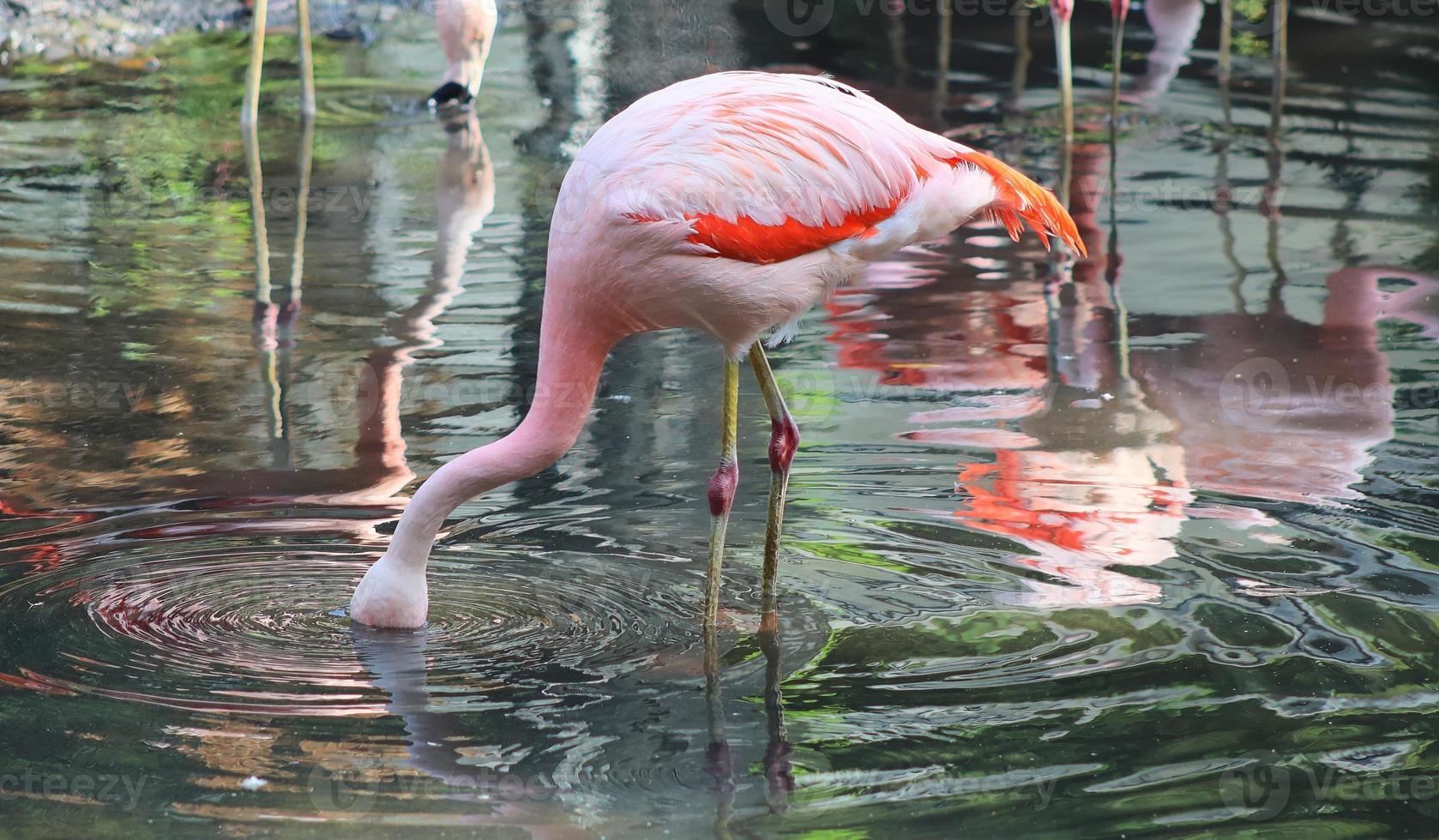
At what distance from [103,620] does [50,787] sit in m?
0.76

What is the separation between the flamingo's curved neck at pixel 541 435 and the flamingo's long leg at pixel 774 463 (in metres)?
0.46

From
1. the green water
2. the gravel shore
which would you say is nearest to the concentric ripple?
the green water

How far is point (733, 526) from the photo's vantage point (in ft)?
15.0

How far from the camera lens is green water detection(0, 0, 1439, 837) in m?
3.14

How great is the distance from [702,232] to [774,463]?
75 cm

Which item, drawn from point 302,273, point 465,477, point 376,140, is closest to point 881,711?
point 465,477

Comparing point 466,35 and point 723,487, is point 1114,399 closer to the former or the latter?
point 723,487

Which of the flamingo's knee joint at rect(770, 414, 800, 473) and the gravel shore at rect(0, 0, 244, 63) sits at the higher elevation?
the gravel shore at rect(0, 0, 244, 63)

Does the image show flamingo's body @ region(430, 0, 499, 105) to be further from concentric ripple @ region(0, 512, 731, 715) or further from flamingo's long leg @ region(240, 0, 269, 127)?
concentric ripple @ region(0, 512, 731, 715)

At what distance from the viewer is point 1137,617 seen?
3.87 meters

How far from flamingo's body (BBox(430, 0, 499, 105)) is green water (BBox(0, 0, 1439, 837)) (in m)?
1.56

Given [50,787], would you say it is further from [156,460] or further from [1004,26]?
[1004,26]

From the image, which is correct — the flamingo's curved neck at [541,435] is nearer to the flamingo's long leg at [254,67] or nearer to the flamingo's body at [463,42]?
the flamingo's long leg at [254,67]

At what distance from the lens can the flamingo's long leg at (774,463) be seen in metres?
4.00
